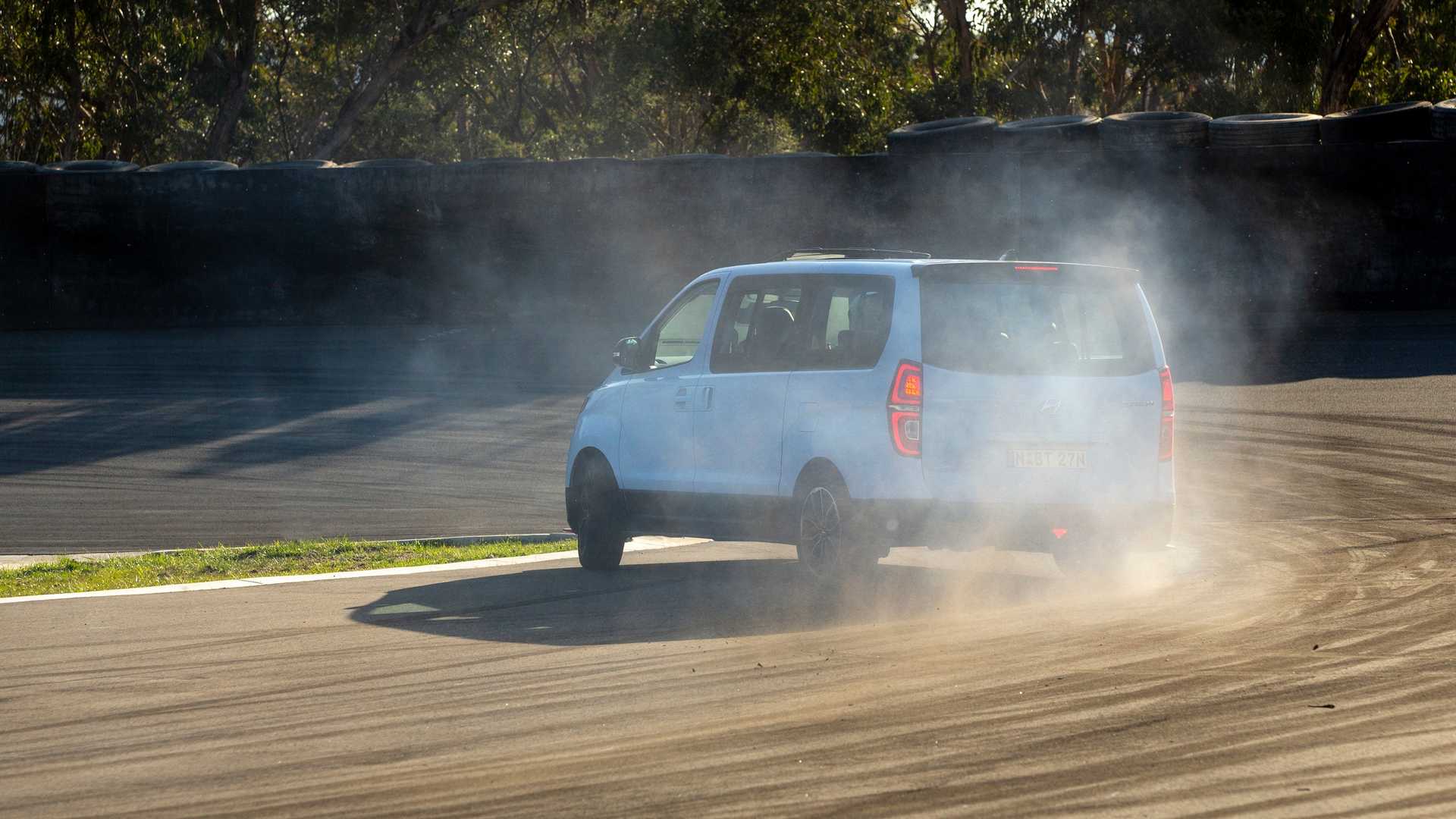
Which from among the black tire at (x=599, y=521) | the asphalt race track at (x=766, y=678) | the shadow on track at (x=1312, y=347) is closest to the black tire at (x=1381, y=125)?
the shadow on track at (x=1312, y=347)

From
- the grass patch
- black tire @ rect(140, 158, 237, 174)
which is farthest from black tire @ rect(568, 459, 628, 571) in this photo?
black tire @ rect(140, 158, 237, 174)

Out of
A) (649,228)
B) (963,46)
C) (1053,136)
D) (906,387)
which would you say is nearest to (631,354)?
(906,387)

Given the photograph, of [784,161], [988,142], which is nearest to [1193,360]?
[988,142]

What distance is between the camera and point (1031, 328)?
9648 mm

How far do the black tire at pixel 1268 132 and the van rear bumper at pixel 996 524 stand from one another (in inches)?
571

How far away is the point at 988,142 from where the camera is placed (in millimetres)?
24031

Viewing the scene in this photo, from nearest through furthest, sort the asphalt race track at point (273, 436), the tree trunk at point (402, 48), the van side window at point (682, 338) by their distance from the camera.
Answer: the van side window at point (682, 338) < the asphalt race track at point (273, 436) < the tree trunk at point (402, 48)

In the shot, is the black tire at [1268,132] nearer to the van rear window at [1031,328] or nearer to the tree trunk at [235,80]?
the van rear window at [1031,328]

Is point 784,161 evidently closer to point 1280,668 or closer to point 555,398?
point 555,398

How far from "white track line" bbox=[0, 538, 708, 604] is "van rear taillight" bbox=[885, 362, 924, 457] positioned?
360 cm

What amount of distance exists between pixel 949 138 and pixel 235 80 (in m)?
24.7

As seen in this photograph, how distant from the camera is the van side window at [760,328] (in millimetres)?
10219

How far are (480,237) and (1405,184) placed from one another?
12.6 metres

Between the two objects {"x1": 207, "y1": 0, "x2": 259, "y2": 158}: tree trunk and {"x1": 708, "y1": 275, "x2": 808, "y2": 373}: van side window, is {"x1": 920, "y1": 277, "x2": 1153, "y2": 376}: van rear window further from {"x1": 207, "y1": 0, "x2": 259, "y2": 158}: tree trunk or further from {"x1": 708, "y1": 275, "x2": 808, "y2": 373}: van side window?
{"x1": 207, "y1": 0, "x2": 259, "y2": 158}: tree trunk
